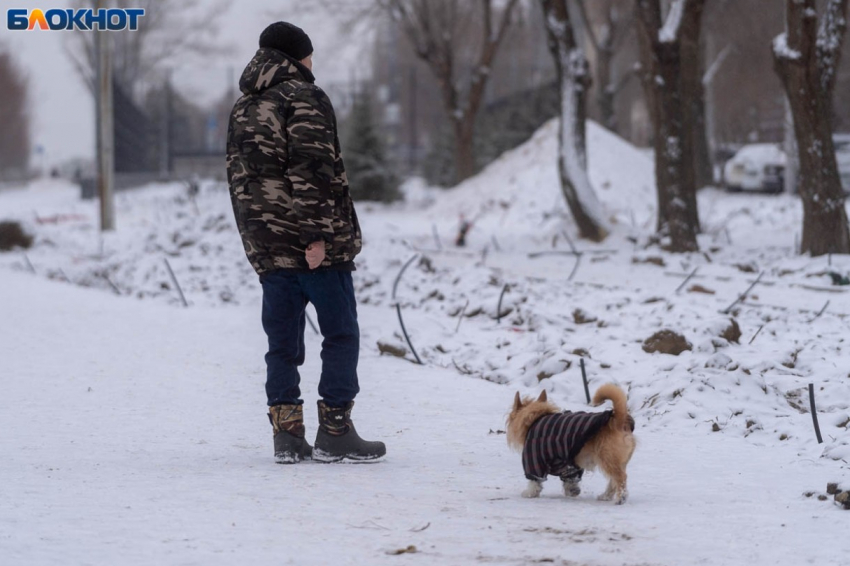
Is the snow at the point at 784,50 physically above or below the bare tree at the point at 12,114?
below

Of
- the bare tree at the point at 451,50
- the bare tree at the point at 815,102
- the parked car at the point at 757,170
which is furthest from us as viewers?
the parked car at the point at 757,170

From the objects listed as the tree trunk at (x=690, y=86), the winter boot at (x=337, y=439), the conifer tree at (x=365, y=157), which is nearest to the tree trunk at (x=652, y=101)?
the tree trunk at (x=690, y=86)

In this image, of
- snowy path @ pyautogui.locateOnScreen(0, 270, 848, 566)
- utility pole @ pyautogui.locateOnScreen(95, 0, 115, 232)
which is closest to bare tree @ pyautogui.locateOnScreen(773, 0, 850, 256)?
snowy path @ pyautogui.locateOnScreen(0, 270, 848, 566)

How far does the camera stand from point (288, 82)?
5.02m

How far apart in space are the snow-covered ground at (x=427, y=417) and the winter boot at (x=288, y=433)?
126 millimetres

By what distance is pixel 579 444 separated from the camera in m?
4.46

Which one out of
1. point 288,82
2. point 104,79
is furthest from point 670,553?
point 104,79

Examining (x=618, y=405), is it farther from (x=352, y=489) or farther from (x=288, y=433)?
(x=288, y=433)

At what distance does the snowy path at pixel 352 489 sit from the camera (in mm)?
3748

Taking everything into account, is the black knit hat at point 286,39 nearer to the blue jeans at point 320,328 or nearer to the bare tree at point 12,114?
the blue jeans at point 320,328

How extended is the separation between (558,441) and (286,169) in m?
1.73

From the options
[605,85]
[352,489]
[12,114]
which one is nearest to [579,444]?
[352,489]

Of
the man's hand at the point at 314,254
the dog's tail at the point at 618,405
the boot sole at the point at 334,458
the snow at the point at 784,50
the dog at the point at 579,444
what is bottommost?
the boot sole at the point at 334,458

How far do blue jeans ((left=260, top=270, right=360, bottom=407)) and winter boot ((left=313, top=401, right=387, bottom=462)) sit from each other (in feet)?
0.15
